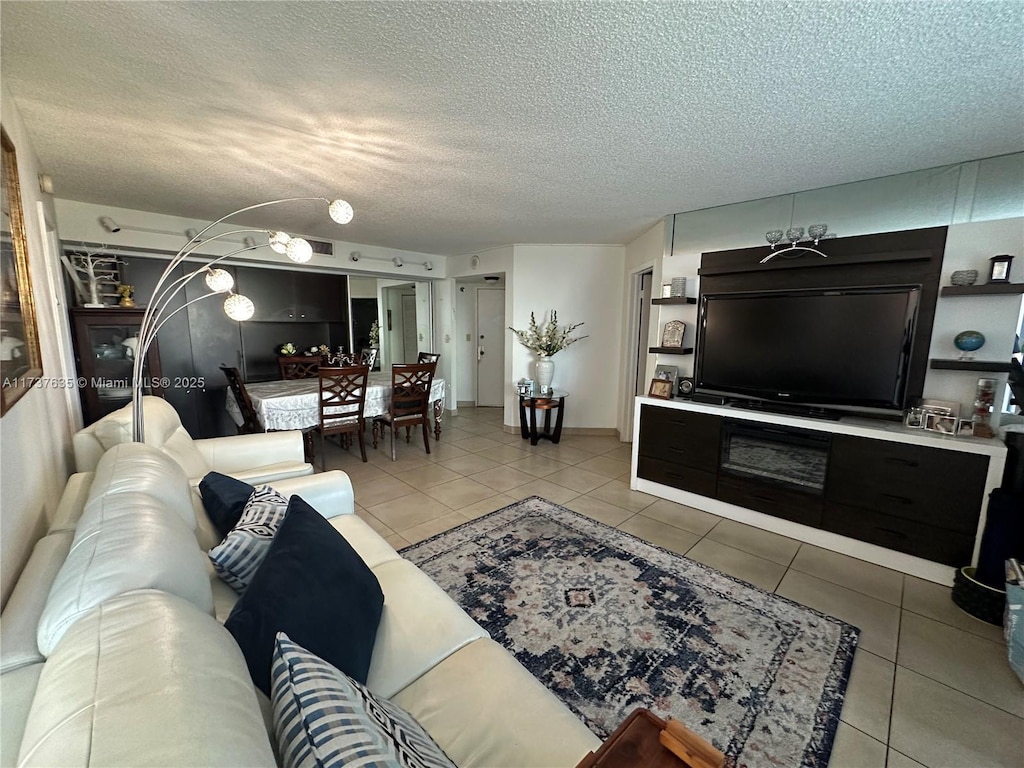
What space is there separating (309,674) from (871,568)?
3082mm

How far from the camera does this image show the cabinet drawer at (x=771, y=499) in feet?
8.63

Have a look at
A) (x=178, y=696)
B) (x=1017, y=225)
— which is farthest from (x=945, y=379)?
(x=178, y=696)

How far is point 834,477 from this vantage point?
8.27 feet

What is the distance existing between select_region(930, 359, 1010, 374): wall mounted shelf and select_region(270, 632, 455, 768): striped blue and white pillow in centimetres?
319

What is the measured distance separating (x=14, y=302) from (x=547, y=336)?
421 centimetres

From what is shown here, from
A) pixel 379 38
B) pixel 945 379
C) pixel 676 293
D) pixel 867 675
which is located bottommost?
pixel 867 675

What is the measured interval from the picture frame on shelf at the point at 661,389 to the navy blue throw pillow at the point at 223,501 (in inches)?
117

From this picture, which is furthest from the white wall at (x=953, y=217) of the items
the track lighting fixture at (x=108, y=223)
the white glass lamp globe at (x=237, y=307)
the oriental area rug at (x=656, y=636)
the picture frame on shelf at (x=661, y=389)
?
the track lighting fixture at (x=108, y=223)

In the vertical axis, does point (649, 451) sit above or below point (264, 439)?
below

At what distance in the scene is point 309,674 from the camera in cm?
70

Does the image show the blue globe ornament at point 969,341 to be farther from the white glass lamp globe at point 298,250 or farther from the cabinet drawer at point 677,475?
the white glass lamp globe at point 298,250

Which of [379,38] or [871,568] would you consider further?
[871,568]

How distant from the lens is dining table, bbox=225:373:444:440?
3531mm

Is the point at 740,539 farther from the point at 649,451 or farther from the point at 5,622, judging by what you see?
the point at 5,622
